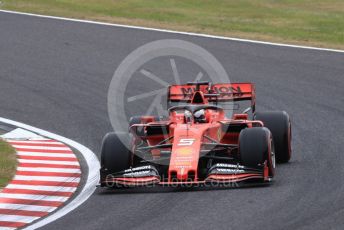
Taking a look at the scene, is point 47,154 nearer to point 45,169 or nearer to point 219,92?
point 45,169

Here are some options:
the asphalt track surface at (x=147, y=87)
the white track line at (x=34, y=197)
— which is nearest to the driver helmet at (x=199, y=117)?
the asphalt track surface at (x=147, y=87)

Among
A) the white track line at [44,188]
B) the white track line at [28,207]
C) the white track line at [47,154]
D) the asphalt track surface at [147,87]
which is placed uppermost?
the asphalt track surface at [147,87]

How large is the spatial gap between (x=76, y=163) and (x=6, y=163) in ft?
3.60

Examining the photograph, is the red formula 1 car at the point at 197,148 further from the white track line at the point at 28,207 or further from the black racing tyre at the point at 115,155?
the white track line at the point at 28,207

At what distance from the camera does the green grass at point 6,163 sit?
14.3 metres

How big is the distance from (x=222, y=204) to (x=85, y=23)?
59.0 feet

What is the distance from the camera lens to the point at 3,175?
14469 mm

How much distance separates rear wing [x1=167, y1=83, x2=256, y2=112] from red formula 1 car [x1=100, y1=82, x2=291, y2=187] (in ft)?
0.69

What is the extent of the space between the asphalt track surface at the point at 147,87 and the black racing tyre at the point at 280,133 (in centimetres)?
19

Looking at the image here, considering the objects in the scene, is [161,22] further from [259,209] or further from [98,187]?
[259,209]

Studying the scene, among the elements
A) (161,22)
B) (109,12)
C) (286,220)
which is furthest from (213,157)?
(109,12)

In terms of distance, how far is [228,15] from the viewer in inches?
1225

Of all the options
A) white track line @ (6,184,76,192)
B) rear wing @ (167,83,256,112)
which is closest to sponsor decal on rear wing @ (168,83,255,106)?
rear wing @ (167,83,256,112)

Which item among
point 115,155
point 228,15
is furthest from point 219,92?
point 228,15
